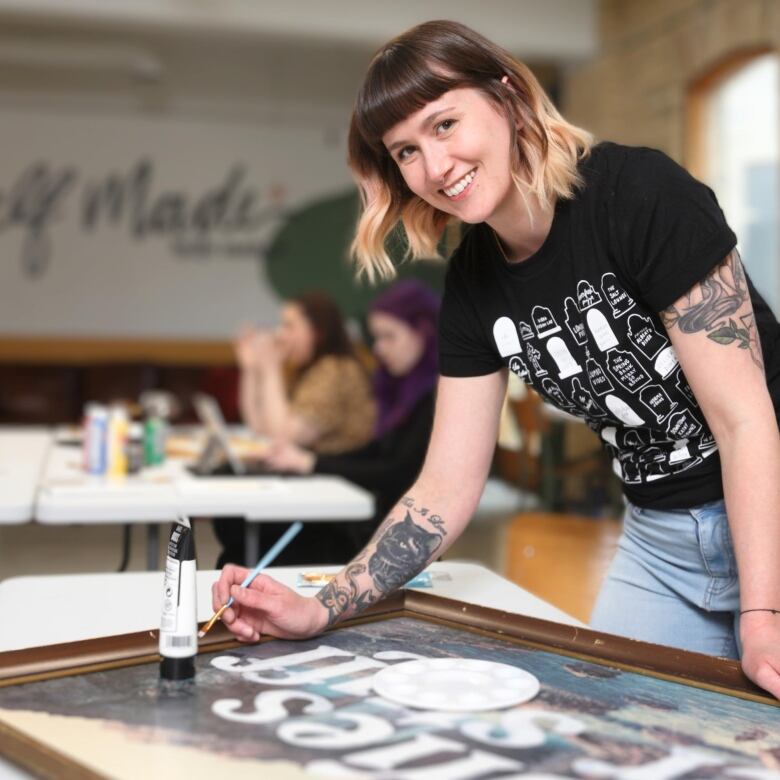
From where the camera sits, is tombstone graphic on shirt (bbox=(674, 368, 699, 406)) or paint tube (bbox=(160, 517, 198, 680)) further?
tombstone graphic on shirt (bbox=(674, 368, 699, 406))

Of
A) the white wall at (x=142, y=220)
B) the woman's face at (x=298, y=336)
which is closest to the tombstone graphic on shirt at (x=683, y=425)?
the woman's face at (x=298, y=336)

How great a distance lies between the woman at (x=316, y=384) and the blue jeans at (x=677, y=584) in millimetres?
2571

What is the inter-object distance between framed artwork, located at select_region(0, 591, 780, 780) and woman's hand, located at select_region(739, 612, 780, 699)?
16 mm

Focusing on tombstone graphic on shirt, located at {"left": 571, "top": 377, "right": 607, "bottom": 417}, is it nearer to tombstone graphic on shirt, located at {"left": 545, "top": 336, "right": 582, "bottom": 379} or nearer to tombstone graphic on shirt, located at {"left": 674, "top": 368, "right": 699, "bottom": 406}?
tombstone graphic on shirt, located at {"left": 545, "top": 336, "right": 582, "bottom": 379}

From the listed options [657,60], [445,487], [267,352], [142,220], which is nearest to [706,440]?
[445,487]

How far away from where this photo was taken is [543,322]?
1518 mm

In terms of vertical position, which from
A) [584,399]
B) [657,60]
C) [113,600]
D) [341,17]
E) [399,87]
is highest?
[341,17]

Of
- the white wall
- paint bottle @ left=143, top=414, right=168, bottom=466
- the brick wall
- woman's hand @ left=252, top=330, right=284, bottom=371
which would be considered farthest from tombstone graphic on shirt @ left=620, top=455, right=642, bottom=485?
the white wall

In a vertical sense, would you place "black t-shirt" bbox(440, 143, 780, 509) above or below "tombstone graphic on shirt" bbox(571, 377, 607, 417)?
above

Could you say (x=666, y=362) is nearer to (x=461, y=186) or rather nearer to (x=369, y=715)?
(x=461, y=186)

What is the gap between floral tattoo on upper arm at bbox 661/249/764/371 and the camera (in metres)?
1.36

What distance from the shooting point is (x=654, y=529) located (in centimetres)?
163

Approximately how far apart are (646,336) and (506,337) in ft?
0.66

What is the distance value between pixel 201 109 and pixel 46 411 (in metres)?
2.66
